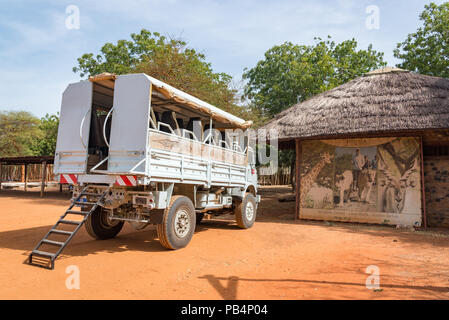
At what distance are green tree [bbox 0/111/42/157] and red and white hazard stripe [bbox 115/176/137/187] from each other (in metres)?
32.4

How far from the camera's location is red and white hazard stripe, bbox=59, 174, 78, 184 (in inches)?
247

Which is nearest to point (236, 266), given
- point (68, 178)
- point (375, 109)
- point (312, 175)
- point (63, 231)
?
point (63, 231)

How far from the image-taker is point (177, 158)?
21.0 ft

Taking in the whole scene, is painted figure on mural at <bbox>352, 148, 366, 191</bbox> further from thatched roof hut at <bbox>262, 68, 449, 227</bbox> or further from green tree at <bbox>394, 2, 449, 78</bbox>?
green tree at <bbox>394, 2, 449, 78</bbox>

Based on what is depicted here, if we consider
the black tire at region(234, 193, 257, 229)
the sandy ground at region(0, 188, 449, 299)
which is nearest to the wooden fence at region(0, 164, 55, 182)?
the sandy ground at region(0, 188, 449, 299)

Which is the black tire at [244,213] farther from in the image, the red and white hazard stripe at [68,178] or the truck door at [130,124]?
the red and white hazard stripe at [68,178]

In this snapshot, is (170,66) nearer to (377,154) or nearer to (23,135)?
(377,154)

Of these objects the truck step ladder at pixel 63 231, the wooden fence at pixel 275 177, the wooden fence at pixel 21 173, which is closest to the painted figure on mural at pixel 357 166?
the truck step ladder at pixel 63 231

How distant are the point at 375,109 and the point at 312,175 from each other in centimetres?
318

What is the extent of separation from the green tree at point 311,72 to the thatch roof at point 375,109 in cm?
969

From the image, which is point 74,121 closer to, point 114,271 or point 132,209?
point 132,209

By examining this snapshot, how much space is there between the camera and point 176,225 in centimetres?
631
